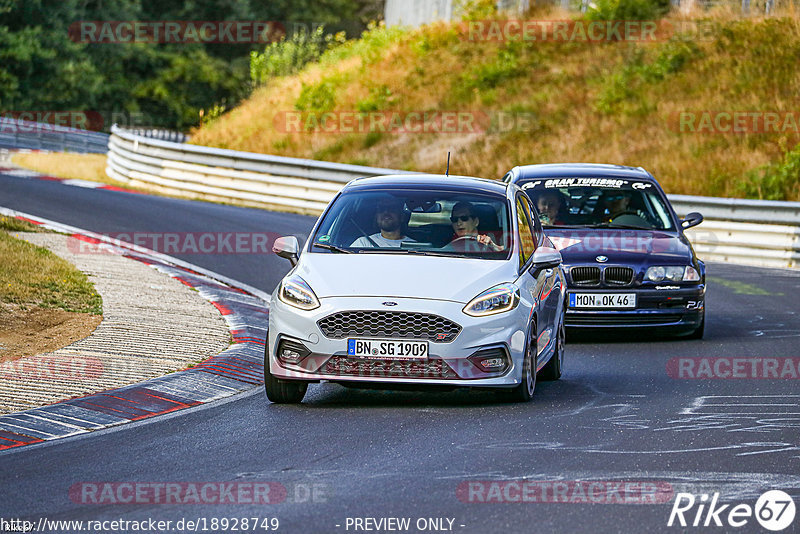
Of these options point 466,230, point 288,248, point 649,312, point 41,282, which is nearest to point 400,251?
point 466,230

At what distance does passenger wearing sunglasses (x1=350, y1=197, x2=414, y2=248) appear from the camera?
393 inches

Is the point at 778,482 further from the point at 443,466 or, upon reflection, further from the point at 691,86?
the point at 691,86

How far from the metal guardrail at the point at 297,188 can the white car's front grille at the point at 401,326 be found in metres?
14.0

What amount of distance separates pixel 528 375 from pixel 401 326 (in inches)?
43.6

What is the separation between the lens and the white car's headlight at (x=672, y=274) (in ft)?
43.0

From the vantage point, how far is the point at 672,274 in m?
13.2

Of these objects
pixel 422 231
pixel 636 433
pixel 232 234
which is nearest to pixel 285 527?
pixel 636 433

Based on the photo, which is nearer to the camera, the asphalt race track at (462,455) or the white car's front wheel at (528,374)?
the asphalt race track at (462,455)

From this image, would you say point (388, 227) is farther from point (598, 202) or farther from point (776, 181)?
point (776, 181)

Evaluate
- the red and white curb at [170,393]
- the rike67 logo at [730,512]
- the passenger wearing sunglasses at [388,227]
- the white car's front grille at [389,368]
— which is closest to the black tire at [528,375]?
the white car's front grille at [389,368]

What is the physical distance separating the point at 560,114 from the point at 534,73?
9.79 feet

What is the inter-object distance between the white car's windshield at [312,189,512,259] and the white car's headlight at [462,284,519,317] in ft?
1.65

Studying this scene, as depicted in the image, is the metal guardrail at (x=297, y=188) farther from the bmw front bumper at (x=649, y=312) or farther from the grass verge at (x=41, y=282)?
the grass verge at (x=41, y=282)

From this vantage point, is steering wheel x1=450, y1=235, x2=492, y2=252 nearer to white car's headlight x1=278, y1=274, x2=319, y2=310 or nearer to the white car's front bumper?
the white car's front bumper
